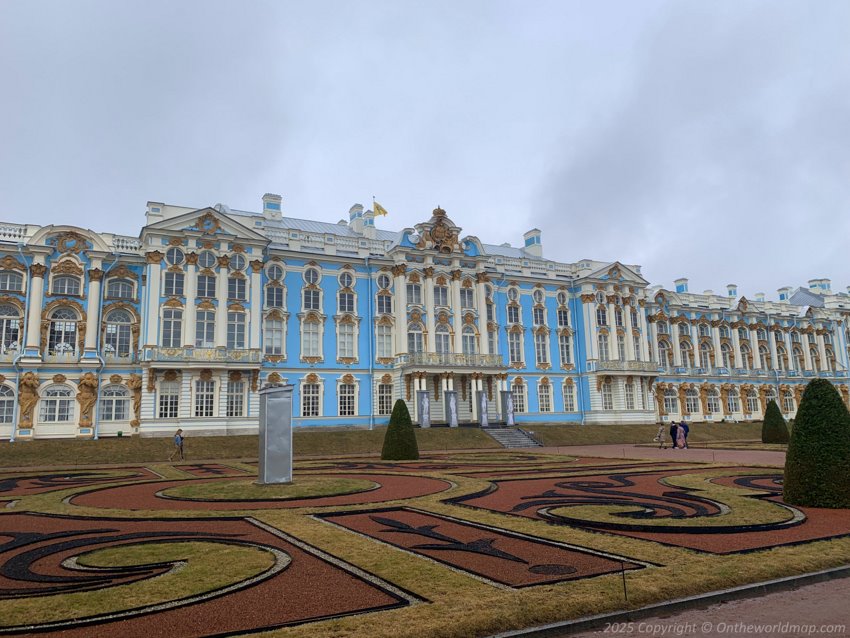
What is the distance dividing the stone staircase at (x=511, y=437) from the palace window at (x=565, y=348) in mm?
12633

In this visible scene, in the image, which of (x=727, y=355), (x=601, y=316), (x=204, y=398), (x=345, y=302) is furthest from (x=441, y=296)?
(x=727, y=355)

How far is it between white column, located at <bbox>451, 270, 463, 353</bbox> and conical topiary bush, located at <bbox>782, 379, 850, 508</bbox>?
3555 cm

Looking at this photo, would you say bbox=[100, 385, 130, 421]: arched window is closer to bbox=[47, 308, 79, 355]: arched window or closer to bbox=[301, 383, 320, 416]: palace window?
bbox=[47, 308, 79, 355]: arched window

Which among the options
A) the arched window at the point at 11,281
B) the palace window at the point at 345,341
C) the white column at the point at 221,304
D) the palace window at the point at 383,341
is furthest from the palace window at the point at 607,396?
the arched window at the point at 11,281

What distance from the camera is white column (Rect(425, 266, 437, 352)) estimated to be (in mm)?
48375

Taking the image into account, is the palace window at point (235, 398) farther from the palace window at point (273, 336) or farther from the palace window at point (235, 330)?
the palace window at point (273, 336)

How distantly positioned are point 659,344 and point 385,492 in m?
53.4

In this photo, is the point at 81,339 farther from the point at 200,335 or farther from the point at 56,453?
the point at 56,453

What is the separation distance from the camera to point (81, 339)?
130ft

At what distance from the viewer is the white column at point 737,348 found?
67438 mm

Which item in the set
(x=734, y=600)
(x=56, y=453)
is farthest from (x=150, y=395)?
(x=734, y=600)

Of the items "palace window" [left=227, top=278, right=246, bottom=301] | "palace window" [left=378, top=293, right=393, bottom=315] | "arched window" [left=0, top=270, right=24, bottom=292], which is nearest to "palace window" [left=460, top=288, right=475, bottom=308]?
"palace window" [left=378, top=293, right=393, bottom=315]

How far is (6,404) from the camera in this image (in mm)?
37500

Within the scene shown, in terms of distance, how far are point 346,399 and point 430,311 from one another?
956 centimetres
